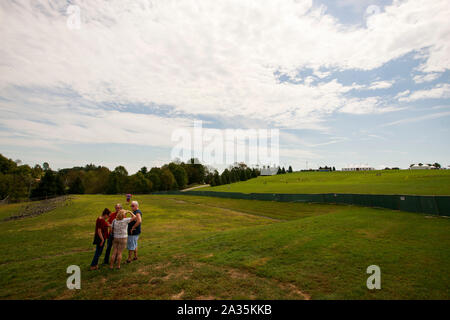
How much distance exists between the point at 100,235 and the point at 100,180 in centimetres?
12141

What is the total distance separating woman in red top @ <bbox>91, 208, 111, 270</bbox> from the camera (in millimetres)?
8914

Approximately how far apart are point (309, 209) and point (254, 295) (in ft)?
102

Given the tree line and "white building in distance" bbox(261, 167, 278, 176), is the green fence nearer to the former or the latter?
the tree line

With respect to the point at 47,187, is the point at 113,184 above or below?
above

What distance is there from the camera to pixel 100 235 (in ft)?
29.3

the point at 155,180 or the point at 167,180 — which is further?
the point at 167,180

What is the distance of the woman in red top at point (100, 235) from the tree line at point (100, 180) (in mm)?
83066

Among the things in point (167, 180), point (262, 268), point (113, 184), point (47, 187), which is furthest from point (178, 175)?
point (262, 268)

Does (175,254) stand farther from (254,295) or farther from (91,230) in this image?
(91,230)

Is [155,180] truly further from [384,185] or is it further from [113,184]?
[384,185]

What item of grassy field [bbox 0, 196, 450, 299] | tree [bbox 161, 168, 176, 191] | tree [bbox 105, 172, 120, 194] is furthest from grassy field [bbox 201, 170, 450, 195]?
tree [bbox 105, 172, 120, 194]

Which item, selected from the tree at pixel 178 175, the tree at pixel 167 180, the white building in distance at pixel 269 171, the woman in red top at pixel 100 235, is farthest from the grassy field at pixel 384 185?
the white building in distance at pixel 269 171

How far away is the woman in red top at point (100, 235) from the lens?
8.91 m
